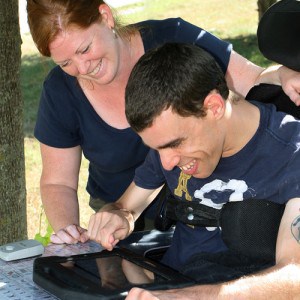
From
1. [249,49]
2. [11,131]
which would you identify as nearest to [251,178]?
[11,131]

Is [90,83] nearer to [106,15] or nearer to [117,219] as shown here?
[106,15]

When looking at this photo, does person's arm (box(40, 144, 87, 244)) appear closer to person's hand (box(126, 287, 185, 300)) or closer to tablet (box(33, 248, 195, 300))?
tablet (box(33, 248, 195, 300))

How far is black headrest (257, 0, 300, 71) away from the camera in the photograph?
250cm

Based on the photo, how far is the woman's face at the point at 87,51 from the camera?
9.12 ft

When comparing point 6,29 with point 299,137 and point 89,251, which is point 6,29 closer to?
point 89,251

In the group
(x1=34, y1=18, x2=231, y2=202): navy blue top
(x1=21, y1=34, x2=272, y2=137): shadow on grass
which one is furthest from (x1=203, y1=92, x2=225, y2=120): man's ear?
(x1=21, y1=34, x2=272, y2=137): shadow on grass

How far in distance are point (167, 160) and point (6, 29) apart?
1874 millimetres

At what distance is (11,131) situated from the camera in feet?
13.3

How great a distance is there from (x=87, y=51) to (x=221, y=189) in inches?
29.2

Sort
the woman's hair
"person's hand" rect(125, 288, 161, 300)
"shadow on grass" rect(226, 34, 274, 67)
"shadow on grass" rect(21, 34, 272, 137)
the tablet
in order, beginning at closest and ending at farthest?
1. "person's hand" rect(125, 288, 161, 300)
2. the tablet
3. the woman's hair
4. "shadow on grass" rect(21, 34, 272, 137)
5. "shadow on grass" rect(226, 34, 274, 67)

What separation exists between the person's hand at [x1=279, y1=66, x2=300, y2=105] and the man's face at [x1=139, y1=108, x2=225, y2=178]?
0.36 m

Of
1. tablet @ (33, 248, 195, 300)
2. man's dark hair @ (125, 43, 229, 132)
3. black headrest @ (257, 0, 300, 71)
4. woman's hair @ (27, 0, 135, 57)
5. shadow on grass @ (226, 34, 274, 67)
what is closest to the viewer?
tablet @ (33, 248, 195, 300)

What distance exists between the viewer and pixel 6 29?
390cm

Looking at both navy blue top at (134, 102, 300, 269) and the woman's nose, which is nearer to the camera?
navy blue top at (134, 102, 300, 269)
